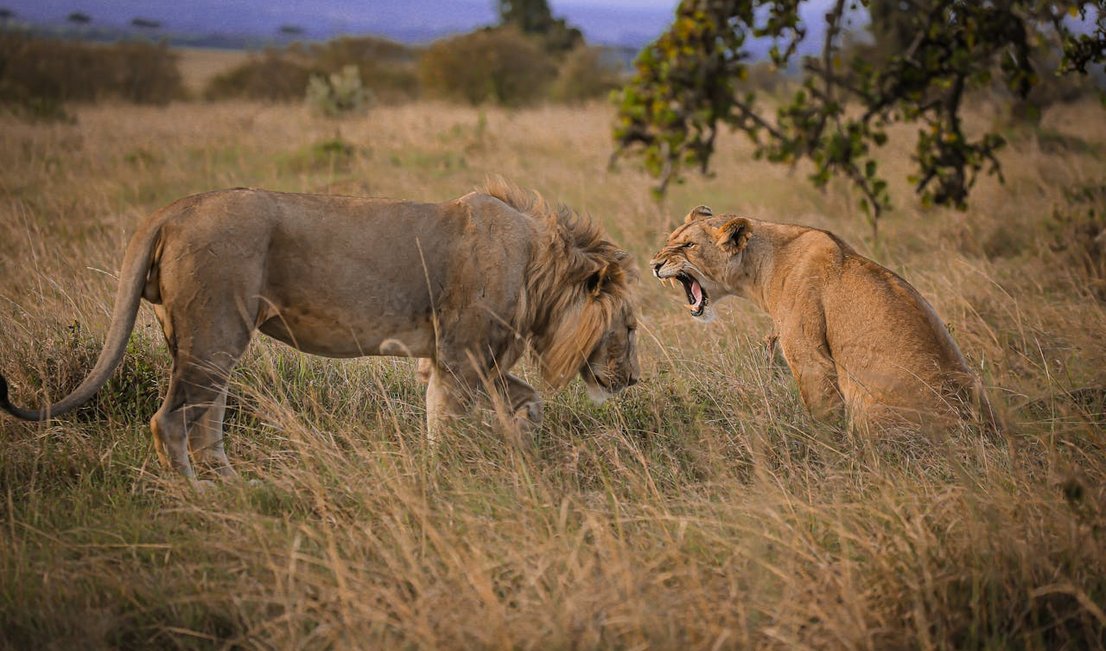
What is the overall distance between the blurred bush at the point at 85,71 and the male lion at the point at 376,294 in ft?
55.9

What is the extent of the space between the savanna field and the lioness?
189 mm

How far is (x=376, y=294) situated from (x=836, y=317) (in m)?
2.12

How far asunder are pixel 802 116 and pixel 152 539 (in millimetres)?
6590

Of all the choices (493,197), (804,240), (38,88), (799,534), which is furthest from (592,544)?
(38,88)

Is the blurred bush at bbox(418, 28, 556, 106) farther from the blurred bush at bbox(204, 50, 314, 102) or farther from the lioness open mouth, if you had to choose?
the lioness open mouth

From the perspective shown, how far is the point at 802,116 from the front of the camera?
8.31 meters

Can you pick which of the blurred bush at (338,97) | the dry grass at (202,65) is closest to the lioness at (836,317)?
the blurred bush at (338,97)

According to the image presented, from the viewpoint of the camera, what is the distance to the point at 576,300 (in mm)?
4398

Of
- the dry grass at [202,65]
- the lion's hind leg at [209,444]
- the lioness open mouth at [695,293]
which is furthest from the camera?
the dry grass at [202,65]

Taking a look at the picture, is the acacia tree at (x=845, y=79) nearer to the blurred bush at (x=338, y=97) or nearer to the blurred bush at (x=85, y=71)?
the blurred bush at (x=338, y=97)

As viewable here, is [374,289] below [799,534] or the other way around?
the other way around

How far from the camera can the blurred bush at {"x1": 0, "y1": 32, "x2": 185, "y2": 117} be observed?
68.0 feet

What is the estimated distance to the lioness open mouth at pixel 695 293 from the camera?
520 centimetres

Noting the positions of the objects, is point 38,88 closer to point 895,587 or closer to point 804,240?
point 804,240
